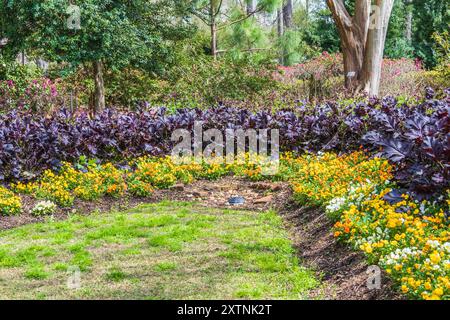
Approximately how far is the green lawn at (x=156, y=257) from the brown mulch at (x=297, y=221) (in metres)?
0.15

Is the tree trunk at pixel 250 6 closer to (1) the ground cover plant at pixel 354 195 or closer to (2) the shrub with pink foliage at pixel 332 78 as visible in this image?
(2) the shrub with pink foliage at pixel 332 78

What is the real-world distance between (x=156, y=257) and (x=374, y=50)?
9135mm

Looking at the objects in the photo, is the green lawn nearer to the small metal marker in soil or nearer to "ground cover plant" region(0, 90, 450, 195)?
Result: the small metal marker in soil

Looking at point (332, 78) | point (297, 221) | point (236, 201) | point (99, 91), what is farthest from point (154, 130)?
point (332, 78)

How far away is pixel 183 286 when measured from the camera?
3.96 meters

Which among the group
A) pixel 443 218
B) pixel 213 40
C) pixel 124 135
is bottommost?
pixel 443 218

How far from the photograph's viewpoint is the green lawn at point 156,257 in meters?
3.90

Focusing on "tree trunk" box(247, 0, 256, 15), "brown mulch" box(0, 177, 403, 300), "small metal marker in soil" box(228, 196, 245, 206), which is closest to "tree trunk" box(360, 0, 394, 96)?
"tree trunk" box(247, 0, 256, 15)

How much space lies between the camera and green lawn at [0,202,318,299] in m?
3.90

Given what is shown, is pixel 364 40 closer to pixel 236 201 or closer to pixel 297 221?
pixel 236 201

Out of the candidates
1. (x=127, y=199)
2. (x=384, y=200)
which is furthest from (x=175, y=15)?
(x=384, y=200)

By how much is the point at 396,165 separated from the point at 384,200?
0.62 m

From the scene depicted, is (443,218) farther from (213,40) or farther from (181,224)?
(213,40)

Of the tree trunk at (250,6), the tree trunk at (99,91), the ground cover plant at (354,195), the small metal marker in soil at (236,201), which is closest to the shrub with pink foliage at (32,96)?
the tree trunk at (99,91)
